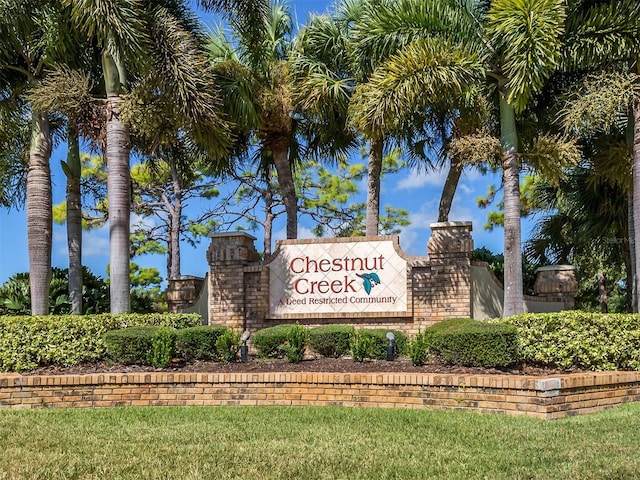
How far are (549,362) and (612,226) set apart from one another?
7965mm

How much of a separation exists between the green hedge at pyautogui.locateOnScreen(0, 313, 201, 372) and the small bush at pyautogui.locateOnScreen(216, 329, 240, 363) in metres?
1.70

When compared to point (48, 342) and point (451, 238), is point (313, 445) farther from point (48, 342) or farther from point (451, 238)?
point (451, 238)

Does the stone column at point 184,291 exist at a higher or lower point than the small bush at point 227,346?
higher

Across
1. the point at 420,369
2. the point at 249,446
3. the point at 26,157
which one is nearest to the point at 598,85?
the point at 420,369

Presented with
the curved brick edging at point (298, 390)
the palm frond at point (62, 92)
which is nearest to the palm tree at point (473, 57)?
the curved brick edging at point (298, 390)

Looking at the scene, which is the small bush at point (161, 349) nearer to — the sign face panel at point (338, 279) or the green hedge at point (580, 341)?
the sign face panel at point (338, 279)

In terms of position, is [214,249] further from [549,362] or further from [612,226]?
[612,226]

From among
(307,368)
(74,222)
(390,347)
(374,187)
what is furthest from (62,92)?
(374,187)

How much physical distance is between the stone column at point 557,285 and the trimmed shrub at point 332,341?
21.1 ft

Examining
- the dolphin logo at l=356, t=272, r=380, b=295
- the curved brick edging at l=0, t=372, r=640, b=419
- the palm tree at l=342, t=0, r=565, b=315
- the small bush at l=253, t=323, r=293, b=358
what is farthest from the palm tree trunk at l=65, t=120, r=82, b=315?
the palm tree at l=342, t=0, r=565, b=315

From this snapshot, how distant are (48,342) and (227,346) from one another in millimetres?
2553

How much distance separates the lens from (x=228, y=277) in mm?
13266

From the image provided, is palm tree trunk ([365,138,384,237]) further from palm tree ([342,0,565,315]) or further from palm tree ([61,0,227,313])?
palm tree ([61,0,227,313])

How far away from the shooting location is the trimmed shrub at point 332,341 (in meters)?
9.39
